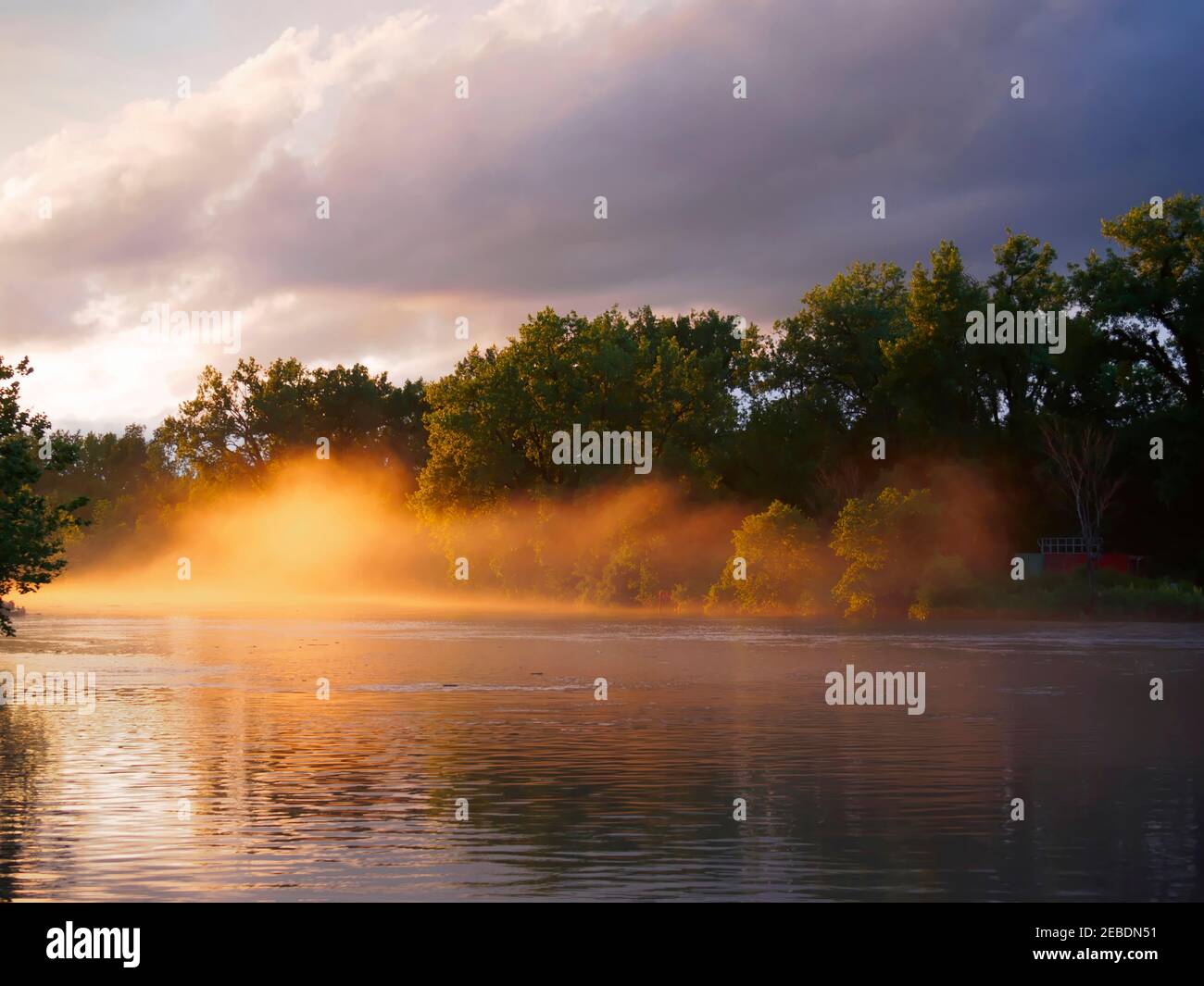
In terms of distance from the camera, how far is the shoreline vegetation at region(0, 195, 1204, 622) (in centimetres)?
9719

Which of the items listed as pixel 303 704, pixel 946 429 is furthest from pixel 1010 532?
pixel 303 704

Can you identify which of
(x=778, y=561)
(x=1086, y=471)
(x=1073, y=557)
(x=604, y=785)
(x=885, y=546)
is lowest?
(x=604, y=785)

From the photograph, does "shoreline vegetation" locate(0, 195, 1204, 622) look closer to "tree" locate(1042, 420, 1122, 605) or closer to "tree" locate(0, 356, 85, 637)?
"tree" locate(1042, 420, 1122, 605)

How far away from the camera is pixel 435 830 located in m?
22.0

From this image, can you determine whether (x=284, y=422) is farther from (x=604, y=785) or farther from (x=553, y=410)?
(x=604, y=785)

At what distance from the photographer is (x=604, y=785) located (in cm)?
2678

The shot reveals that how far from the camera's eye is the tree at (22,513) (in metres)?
40.6

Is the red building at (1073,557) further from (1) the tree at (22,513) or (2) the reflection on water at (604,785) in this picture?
(1) the tree at (22,513)

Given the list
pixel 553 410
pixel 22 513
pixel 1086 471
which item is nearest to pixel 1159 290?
pixel 1086 471

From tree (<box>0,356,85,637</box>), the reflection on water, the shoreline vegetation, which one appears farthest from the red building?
tree (<box>0,356,85,637</box>)

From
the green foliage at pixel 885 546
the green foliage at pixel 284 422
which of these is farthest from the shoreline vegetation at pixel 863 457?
the green foliage at pixel 284 422

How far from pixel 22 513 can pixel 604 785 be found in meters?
21.4
